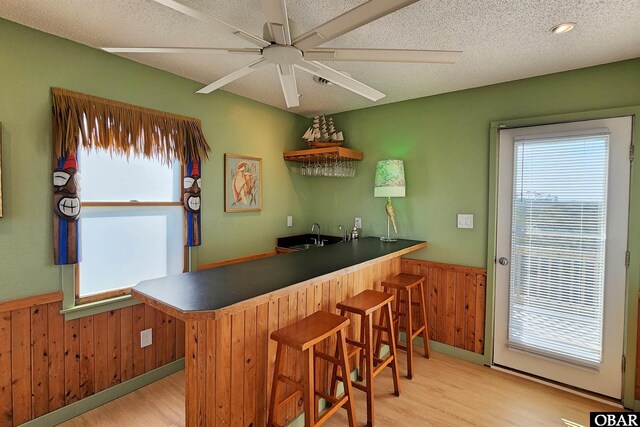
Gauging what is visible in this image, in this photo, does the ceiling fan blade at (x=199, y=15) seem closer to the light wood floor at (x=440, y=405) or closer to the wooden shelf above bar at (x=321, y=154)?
the wooden shelf above bar at (x=321, y=154)

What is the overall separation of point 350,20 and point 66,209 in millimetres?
2043

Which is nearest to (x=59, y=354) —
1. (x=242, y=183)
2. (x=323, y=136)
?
(x=242, y=183)

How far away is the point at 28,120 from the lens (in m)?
1.95

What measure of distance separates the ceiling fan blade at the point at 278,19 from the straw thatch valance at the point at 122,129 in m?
1.52

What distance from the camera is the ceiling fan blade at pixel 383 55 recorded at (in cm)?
146

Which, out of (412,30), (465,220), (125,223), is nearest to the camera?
(412,30)

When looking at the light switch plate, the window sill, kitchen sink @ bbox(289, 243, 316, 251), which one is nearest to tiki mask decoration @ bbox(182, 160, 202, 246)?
the window sill

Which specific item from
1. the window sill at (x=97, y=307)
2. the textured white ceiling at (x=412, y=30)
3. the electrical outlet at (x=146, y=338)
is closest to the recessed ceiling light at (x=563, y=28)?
the textured white ceiling at (x=412, y=30)

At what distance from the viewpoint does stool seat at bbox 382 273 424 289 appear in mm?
2712

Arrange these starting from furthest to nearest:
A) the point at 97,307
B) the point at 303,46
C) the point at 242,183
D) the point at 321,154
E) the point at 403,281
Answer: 1. the point at 321,154
2. the point at 242,183
3. the point at 403,281
4. the point at 97,307
5. the point at 303,46

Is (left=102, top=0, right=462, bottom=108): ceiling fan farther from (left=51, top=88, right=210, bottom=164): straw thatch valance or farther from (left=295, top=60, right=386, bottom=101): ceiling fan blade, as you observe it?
(left=51, top=88, right=210, bottom=164): straw thatch valance

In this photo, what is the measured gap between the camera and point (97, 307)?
2.22 meters

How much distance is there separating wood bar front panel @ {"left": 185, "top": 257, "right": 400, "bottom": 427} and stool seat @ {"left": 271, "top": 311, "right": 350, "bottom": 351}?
111 millimetres

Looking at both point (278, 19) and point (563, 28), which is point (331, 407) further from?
point (563, 28)
